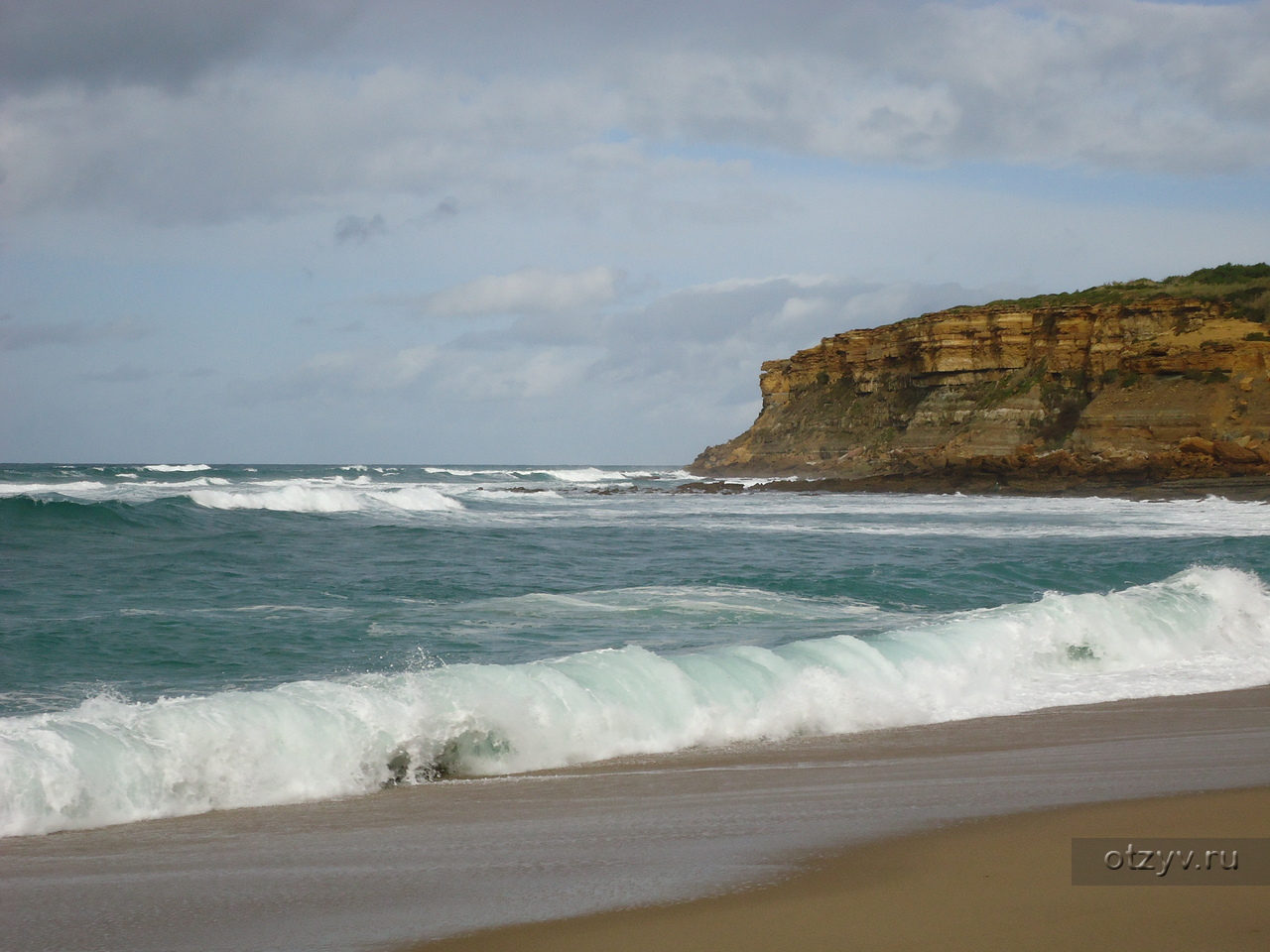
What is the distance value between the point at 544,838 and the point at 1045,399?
52.1 metres

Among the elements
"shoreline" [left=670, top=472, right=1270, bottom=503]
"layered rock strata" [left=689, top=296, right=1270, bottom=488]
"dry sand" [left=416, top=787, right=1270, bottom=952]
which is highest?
"layered rock strata" [left=689, top=296, right=1270, bottom=488]

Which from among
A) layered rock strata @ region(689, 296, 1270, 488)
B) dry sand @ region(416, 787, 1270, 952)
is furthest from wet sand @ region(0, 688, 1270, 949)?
layered rock strata @ region(689, 296, 1270, 488)

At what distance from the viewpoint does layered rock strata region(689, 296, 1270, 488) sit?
138 ft

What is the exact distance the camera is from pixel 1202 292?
5419 centimetres

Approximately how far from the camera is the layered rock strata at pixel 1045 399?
42.0 meters

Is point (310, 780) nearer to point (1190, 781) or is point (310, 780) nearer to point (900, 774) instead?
point (900, 774)

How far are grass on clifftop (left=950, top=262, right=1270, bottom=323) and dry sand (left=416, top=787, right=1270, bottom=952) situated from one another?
52980 mm

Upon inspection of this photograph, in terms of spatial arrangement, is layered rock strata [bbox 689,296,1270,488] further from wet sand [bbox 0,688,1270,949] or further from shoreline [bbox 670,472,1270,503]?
wet sand [bbox 0,688,1270,949]

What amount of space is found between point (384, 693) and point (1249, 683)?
677 cm

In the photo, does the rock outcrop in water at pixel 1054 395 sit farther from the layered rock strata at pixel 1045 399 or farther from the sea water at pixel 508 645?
the sea water at pixel 508 645

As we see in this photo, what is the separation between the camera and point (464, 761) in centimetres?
552

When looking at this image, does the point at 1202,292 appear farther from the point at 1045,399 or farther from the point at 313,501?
the point at 313,501

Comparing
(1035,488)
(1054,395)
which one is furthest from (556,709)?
(1054,395)

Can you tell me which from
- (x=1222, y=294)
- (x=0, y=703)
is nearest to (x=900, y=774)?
(x=0, y=703)
